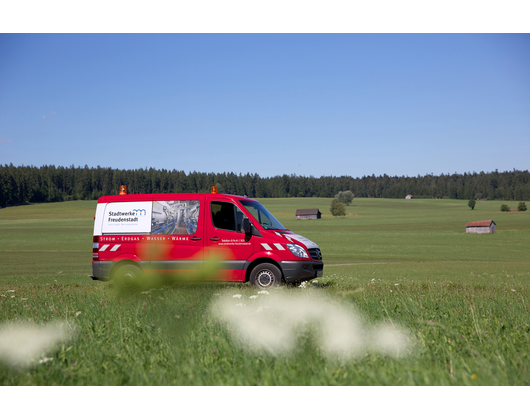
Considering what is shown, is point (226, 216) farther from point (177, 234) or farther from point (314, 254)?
point (314, 254)

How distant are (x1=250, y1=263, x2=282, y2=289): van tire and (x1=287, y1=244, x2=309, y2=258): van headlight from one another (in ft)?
2.07

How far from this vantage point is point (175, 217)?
35.3 ft

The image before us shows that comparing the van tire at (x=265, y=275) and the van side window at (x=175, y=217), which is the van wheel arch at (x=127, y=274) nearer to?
the van side window at (x=175, y=217)

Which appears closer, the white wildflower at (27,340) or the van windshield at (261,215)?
the white wildflower at (27,340)

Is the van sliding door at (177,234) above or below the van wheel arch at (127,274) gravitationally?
above

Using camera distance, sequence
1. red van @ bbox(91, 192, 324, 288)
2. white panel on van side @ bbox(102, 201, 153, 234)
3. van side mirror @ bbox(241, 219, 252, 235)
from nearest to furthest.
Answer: van side mirror @ bbox(241, 219, 252, 235)
red van @ bbox(91, 192, 324, 288)
white panel on van side @ bbox(102, 201, 153, 234)

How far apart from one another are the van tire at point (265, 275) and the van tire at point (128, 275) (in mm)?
2976

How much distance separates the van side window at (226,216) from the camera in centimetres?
1069

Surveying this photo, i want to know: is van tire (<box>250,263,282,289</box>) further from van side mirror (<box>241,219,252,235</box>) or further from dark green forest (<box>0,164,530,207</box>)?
dark green forest (<box>0,164,530,207</box>)

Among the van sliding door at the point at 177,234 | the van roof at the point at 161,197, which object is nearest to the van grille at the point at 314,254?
the van roof at the point at 161,197

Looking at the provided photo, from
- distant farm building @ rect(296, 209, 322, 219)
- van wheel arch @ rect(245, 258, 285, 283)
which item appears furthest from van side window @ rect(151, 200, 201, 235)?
distant farm building @ rect(296, 209, 322, 219)

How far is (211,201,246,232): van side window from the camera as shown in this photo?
10688 millimetres
